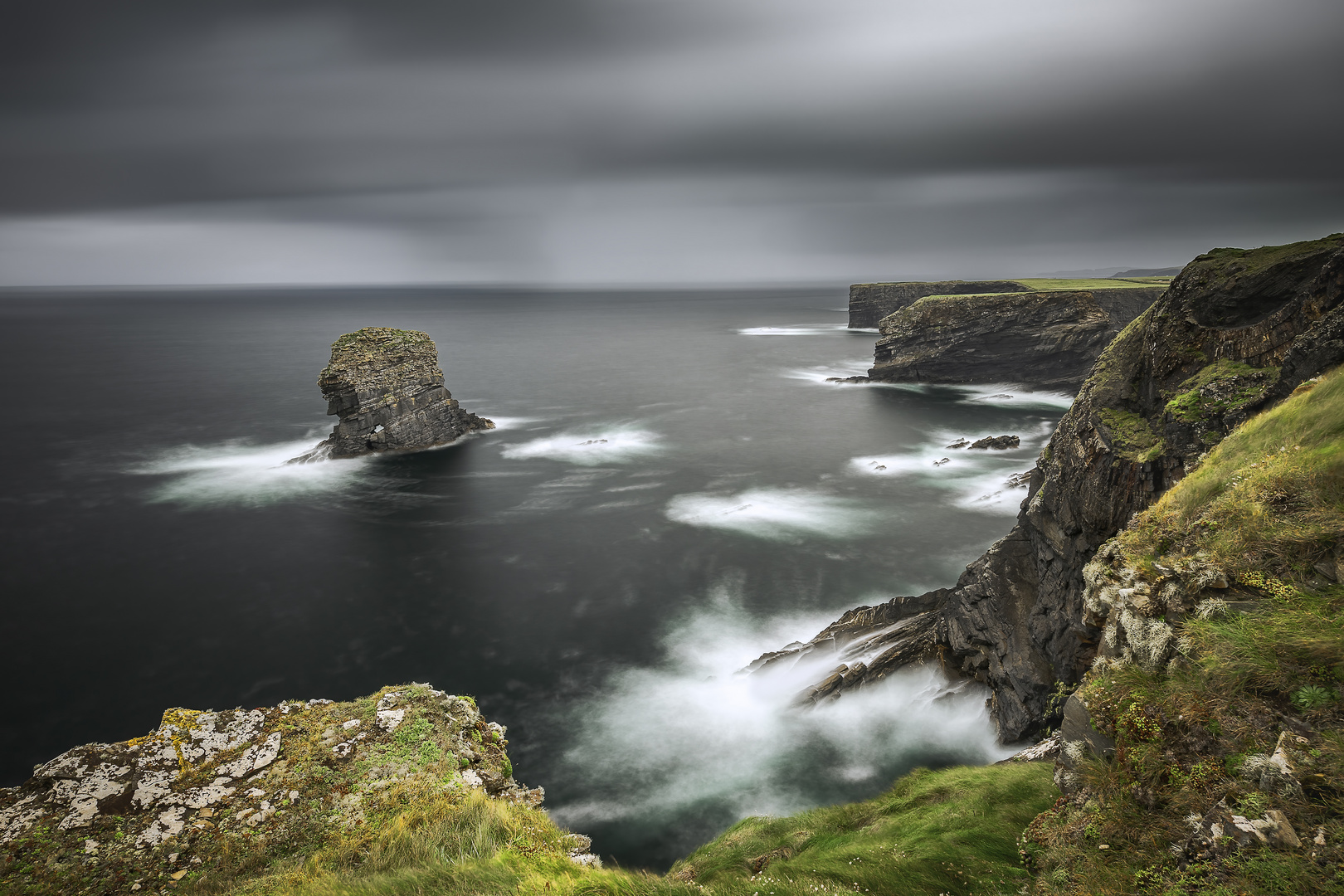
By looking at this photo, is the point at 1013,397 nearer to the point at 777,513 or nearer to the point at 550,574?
the point at 777,513

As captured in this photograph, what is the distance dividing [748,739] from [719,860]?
9.78m

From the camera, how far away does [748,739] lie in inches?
796

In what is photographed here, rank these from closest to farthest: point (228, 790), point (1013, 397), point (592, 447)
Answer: point (228, 790) → point (592, 447) → point (1013, 397)

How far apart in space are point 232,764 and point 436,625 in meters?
18.6

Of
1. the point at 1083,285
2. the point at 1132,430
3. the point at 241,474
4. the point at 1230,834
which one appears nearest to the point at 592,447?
the point at 241,474

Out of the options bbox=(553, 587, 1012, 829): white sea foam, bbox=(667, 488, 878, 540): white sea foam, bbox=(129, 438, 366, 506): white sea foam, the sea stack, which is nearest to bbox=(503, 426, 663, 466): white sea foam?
the sea stack

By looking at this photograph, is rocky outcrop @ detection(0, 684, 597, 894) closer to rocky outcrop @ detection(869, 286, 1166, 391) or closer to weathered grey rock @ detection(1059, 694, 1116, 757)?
weathered grey rock @ detection(1059, 694, 1116, 757)

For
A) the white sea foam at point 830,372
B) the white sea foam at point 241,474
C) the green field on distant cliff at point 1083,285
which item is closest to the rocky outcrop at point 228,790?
the white sea foam at point 241,474

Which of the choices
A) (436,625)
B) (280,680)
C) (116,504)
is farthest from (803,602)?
(116,504)

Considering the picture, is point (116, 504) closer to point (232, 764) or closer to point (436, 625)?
point (436, 625)

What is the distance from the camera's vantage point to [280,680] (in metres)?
23.8

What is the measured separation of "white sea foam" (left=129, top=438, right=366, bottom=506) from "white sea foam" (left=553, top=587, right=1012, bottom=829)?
32.4 meters

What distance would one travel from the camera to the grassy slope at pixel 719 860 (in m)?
7.71

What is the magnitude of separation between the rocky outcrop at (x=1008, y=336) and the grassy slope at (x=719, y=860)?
78.2 m
